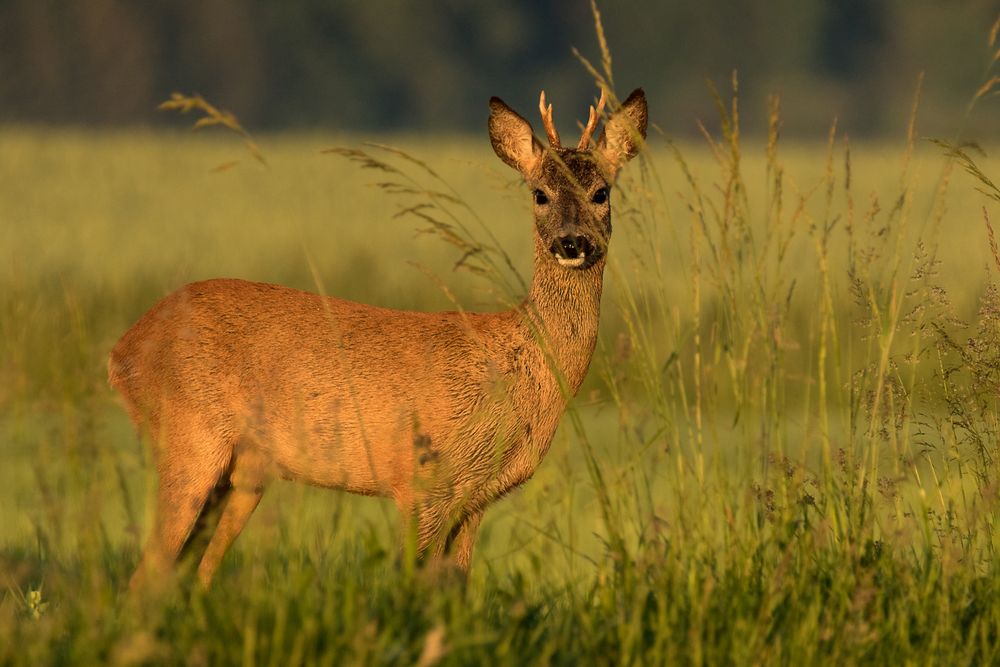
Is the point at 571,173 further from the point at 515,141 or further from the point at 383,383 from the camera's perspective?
the point at 383,383

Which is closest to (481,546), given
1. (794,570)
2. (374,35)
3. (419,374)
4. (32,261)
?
(419,374)

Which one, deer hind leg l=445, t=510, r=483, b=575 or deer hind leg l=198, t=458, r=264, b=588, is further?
deer hind leg l=198, t=458, r=264, b=588

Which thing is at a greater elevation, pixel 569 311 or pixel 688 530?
pixel 569 311

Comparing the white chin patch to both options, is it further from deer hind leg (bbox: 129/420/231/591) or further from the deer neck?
deer hind leg (bbox: 129/420/231/591)

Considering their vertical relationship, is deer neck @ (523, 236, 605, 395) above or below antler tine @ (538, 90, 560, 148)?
below

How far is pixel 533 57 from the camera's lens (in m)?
81.1

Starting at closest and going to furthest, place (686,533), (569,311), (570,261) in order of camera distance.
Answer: (686,533)
(570,261)
(569,311)

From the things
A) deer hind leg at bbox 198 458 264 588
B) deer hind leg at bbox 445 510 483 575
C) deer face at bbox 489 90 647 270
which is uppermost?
deer face at bbox 489 90 647 270

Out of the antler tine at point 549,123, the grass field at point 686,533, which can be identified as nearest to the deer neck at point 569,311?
the grass field at point 686,533

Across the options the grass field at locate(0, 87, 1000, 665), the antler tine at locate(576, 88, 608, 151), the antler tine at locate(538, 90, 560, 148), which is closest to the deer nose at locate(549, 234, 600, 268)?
the grass field at locate(0, 87, 1000, 665)

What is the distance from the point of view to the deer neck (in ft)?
20.2

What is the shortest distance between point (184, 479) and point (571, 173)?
1.94 meters

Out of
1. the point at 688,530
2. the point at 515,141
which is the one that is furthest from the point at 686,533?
the point at 515,141

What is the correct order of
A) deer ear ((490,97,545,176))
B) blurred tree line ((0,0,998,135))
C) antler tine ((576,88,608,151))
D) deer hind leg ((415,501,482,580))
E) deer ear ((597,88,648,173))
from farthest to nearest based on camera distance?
1. blurred tree line ((0,0,998,135))
2. deer ear ((490,97,545,176))
3. deer ear ((597,88,648,173))
4. deer hind leg ((415,501,482,580))
5. antler tine ((576,88,608,151))
